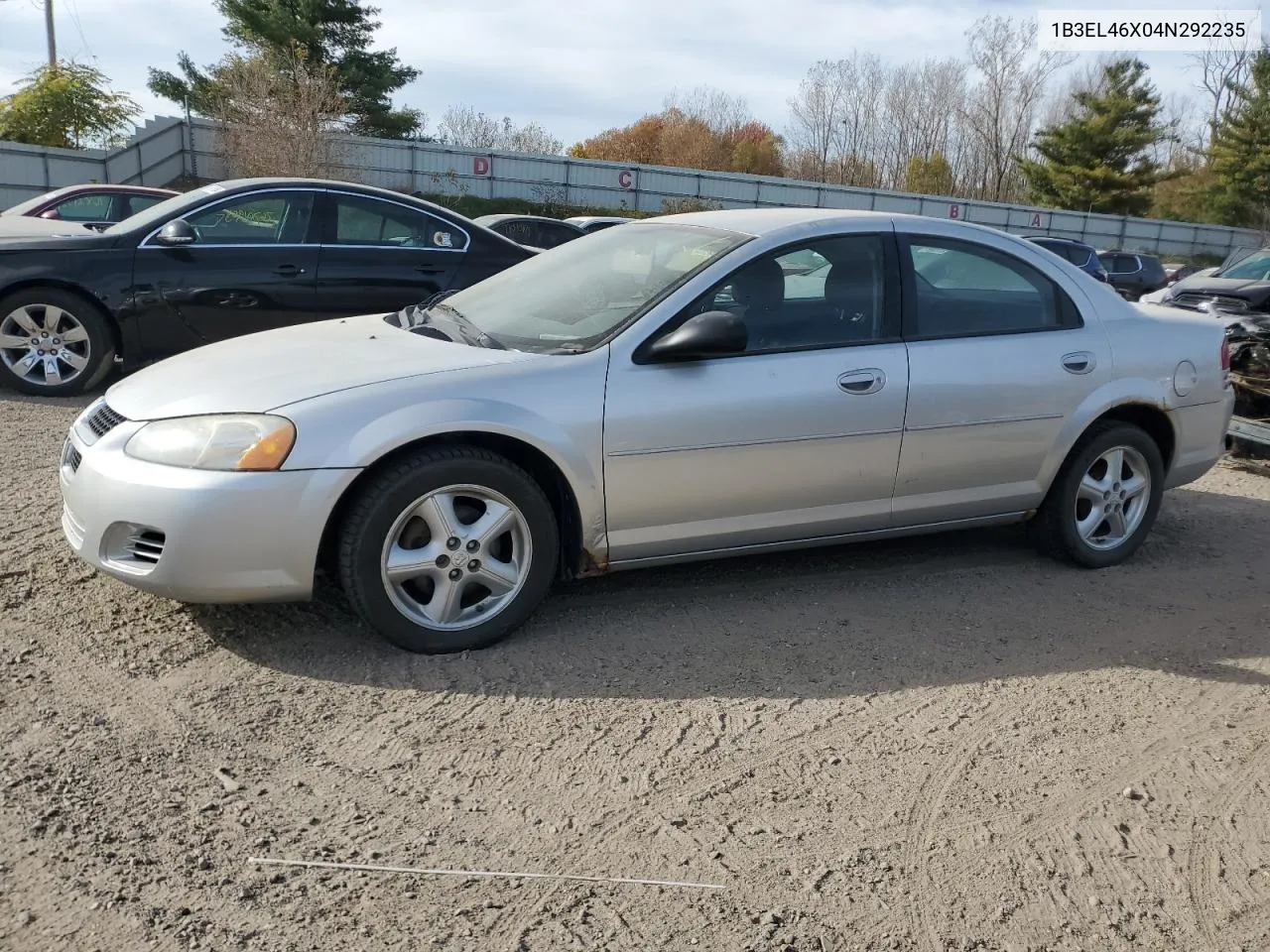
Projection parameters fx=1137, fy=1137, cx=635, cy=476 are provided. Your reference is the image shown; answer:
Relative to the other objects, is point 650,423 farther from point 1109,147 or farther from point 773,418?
point 1109,147

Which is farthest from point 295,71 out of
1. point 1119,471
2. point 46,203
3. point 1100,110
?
point 1100,110

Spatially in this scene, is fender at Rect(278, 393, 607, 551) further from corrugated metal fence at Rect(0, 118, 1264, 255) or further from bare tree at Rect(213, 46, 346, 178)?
corrugated metal fence at Rect(0, 118, 1264, 255)

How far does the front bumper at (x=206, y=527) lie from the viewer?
3559 mm

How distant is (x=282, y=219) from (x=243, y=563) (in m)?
5.06

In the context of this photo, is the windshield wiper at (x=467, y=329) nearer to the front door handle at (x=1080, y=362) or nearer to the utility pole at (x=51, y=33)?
the front door handle at (x=1080, y=362)

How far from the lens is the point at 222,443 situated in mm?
3613

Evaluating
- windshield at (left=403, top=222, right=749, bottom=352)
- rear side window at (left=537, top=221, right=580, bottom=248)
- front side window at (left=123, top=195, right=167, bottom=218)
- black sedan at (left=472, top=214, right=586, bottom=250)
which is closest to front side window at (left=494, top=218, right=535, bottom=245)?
black sedan at (left=472, top=214, right=586, bottom=250)

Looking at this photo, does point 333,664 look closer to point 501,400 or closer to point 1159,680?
point 501,400

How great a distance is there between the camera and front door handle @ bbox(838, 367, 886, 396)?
4422 millimetres

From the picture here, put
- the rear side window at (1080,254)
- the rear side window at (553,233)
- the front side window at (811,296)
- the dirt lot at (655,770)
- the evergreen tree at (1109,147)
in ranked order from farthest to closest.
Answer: the evergreen tree at (1109,147) < the rear side window at (1080,254) < the rear side window at (553,233) < the front side window at (811,296) < the dirt lot at (655,770)

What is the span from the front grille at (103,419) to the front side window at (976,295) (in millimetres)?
3013

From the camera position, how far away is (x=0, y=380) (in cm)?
770

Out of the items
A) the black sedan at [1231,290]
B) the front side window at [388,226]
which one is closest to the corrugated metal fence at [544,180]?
the black sedan at [1231,290]

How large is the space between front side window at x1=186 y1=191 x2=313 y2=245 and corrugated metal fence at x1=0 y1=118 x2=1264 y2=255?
2286 cm
